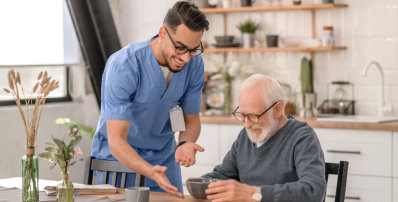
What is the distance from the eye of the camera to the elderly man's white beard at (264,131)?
2.40 metres

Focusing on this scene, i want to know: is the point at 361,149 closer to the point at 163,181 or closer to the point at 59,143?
the point at 163,181

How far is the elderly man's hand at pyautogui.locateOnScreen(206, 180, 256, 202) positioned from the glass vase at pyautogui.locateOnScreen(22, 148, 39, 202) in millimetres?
627

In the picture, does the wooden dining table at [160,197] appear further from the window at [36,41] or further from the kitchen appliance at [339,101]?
the kitchen appliance at [339,101]

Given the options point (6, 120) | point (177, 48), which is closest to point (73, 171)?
point (6, 120)

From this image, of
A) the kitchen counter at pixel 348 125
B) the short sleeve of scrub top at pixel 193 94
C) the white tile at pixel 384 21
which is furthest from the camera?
the white tile at pixel 384 21

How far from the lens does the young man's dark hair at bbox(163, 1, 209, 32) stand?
238 cm

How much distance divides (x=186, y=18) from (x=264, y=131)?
0.55 meters

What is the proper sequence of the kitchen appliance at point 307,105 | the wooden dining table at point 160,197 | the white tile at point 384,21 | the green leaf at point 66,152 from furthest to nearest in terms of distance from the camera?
the kitchen appliance at point 307,105 < the white tile at point 384,21 < the wooden dining table at point 160,197 < the green leaf at point 66,152

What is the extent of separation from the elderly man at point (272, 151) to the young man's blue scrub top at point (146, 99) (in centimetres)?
37

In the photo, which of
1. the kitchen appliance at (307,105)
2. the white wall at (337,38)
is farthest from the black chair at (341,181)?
the white wall at (337,38)

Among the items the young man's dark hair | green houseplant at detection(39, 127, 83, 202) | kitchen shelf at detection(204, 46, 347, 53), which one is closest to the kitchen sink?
kitchen shelf at detection(204, 46, 347, 53)

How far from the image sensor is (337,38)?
4555 mm

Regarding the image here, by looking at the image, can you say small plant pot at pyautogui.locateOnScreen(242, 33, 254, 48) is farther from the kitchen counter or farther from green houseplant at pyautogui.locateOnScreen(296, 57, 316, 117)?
the kitchen counter

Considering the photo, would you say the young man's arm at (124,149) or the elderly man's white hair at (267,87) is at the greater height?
the elderly man's white hair at (267,87)
